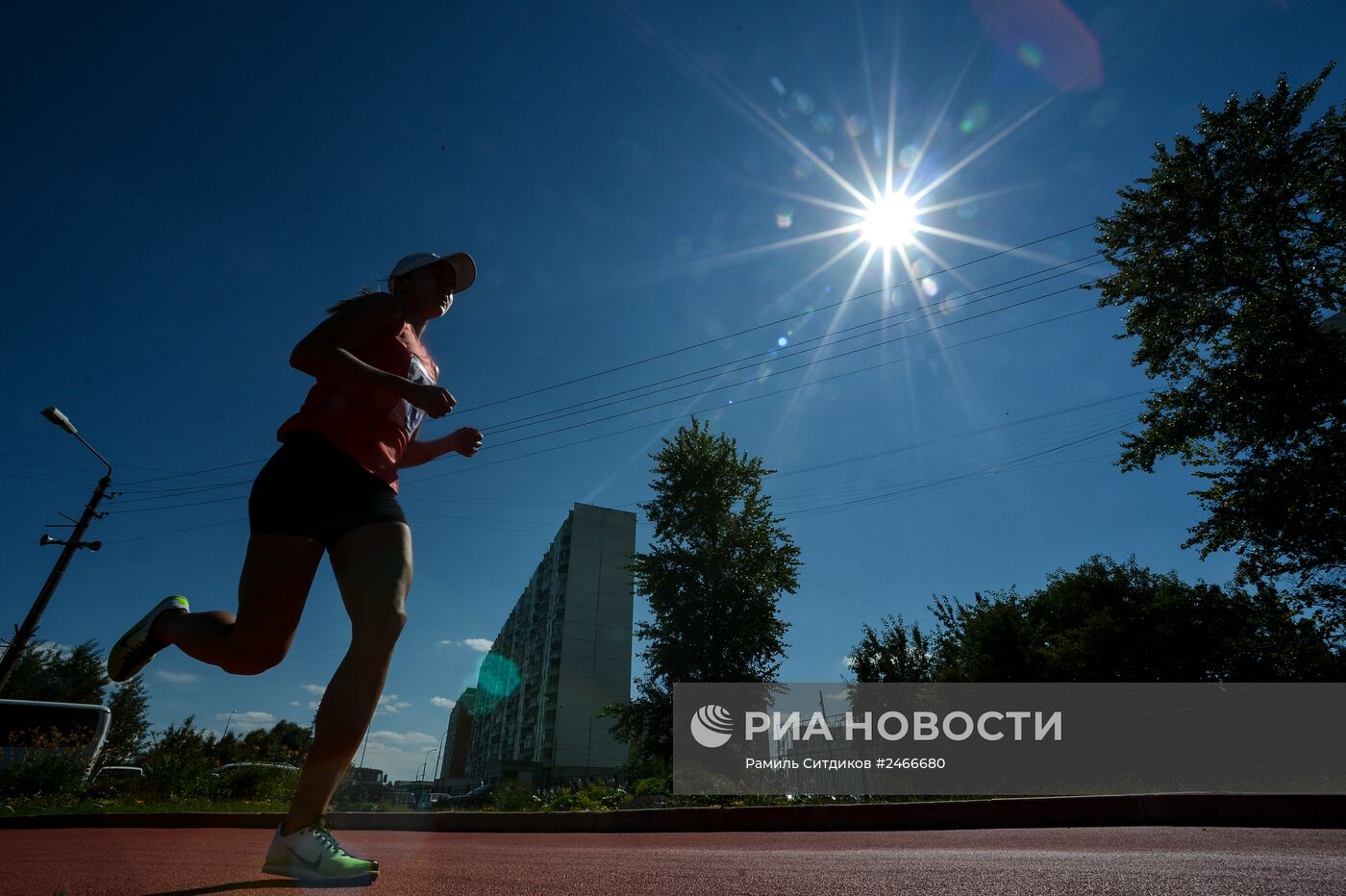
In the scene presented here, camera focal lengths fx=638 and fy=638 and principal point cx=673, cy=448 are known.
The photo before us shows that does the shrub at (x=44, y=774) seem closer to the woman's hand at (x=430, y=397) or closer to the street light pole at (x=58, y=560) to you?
the street light pole at (x=58, y=560)

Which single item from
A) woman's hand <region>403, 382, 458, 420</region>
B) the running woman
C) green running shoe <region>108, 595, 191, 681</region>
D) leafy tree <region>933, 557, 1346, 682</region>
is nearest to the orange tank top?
the running woman

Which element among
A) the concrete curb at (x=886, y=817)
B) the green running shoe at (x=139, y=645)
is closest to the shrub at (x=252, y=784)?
the concrete curb at (x=886, y=817)

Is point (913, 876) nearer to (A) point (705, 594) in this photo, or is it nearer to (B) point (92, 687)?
(A) point (705, 594)

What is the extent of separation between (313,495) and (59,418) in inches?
599

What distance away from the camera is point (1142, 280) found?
14852mm

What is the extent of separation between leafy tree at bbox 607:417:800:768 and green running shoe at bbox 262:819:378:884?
54.3ft

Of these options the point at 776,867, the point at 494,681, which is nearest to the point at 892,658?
the point at 776,867

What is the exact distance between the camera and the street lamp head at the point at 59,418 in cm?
1217

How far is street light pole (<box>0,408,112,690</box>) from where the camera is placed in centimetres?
1238

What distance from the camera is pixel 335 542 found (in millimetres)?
1781

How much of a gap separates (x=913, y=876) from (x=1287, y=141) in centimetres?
1837

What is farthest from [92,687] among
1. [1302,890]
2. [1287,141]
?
[1287,141]

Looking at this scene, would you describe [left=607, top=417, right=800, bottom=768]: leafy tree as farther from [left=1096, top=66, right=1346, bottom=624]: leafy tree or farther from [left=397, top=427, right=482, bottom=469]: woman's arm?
[left=397, top=427, right=482, bottom=469]: woman's arm

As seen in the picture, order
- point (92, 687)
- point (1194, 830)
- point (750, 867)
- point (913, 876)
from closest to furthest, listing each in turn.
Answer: point (913, 876)
point (750, 867)
point (1194, 830)
point (92, 687)
